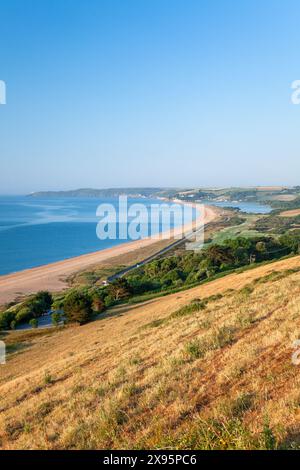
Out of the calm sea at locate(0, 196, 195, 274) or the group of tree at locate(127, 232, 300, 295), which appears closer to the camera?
the group of tree at locate(127, 232, 300, 295)

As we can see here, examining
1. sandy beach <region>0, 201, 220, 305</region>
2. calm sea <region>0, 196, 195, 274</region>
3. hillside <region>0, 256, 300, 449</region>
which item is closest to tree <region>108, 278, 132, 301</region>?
sandy beach <region>0, 201, 220, 305</region>

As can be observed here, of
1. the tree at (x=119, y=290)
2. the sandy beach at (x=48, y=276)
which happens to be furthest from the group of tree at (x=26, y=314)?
the sandy beach at (x=48, y=276)

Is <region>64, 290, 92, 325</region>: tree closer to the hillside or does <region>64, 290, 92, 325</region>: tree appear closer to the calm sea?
the hillside

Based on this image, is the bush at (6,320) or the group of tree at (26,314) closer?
the bush at (6,320)

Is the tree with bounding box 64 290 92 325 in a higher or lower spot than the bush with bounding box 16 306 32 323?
higher

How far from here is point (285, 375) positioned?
6.72 metres

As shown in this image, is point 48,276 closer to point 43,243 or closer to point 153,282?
point 153,282

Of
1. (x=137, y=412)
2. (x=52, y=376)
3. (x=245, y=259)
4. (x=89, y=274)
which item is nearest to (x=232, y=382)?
(x=137, y=412)

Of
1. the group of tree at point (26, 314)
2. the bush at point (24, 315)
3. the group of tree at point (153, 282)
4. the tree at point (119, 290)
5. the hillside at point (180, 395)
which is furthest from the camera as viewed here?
the tree at point (119, 290)

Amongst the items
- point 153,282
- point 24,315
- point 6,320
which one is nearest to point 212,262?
point 153,282

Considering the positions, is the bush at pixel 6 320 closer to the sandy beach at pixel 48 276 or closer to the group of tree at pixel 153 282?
the group of tree at pixel 153 282

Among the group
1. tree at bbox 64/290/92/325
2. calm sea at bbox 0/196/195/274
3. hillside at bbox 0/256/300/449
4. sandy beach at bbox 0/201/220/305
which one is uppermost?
hillside at bbox 0/256/300/449
